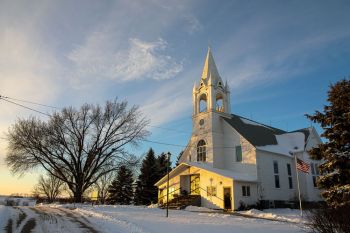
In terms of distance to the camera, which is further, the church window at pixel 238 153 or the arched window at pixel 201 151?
the arched window at pixel 201 151

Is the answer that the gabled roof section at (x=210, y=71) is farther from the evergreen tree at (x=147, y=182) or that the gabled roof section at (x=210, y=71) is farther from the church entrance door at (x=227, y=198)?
the evergreen tree at (x=147, y=182)

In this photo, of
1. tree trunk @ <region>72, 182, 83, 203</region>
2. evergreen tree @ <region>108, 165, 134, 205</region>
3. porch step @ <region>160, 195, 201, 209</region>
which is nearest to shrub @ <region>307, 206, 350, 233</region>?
porch step @ <region>160, 195, 201, 209</region>

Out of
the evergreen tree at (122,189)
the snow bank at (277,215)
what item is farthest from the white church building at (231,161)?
the evergreen tree at (122,189)

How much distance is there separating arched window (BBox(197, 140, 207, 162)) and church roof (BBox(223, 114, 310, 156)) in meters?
3.71

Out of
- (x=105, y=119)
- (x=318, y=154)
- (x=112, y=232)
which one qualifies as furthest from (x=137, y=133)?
(x=112, y=232)

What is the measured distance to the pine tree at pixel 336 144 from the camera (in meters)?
15.2

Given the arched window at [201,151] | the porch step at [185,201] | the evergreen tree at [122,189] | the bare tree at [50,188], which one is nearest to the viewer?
the porch step at [185,201]

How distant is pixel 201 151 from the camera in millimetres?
32750

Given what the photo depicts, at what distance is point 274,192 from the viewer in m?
29.1

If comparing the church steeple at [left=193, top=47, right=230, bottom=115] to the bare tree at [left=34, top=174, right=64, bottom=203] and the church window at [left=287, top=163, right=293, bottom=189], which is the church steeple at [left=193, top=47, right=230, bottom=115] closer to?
the church window at [left=287, top=163, right=293, bottom=189]

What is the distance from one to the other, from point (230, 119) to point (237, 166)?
5.79m

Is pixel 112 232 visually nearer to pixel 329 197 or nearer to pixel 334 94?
pixel 329 197

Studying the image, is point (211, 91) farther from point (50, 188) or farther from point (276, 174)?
point (50, 188)

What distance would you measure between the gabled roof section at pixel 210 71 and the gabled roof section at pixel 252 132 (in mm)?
4890
